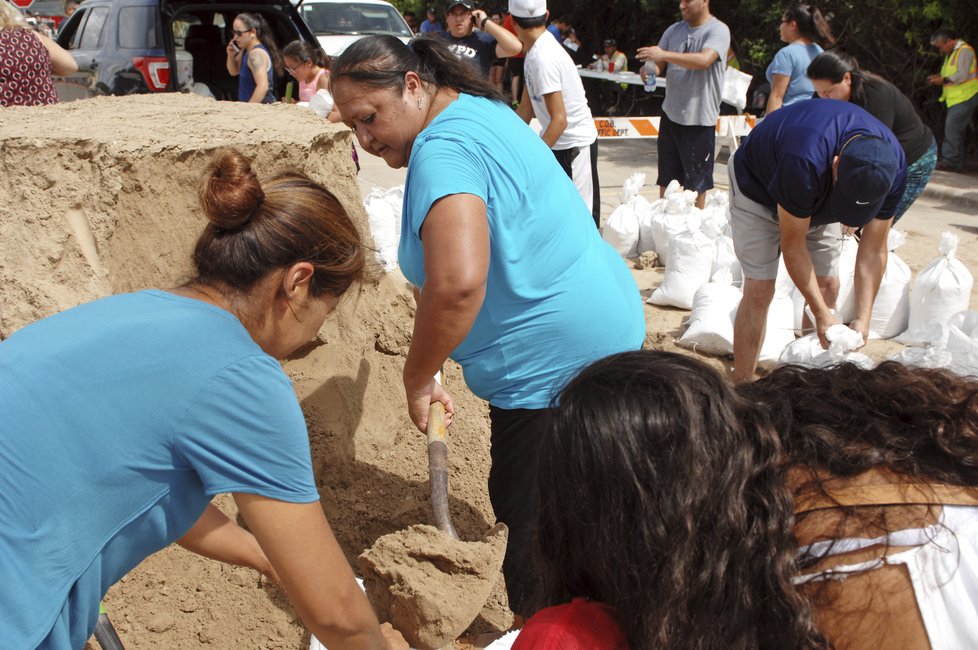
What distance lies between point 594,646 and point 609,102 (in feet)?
43.2

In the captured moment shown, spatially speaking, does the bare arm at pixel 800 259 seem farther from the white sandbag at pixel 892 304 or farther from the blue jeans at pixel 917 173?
the blue jeans at pixel 917 173

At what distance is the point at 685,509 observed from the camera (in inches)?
36.3

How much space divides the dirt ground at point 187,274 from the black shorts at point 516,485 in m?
0.43

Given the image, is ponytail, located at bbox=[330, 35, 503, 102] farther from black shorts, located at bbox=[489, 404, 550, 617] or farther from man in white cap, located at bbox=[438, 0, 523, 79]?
man in white cap, located at bbox=[438, 0, 523, 79]

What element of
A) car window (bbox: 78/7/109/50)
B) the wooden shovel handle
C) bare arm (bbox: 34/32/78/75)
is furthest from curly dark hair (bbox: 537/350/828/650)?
car window (bbox: 78/7/109/50)

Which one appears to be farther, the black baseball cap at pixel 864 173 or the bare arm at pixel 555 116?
the bare arm at pixel 555 116

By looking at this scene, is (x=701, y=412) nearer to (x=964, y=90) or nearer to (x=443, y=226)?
(x=443, y=226)

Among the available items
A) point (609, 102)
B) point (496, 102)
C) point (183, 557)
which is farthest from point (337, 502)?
point (609, 102)

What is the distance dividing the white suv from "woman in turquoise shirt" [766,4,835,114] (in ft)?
16.5

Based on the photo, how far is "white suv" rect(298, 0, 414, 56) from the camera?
9805 mm

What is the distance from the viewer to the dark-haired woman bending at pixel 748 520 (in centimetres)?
91

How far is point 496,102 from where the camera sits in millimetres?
2000

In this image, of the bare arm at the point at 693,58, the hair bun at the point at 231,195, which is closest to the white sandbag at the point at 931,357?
the hair bun at the point at 231,195

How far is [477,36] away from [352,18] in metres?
2.38
